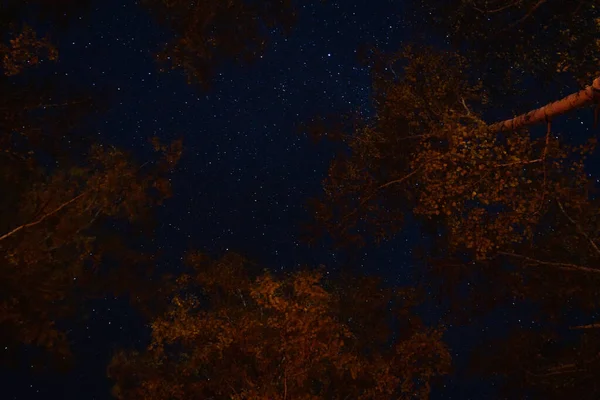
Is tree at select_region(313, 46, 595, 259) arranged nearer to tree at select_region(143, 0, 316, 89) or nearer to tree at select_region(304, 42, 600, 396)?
tree at select_region(304, 42, 600, 396)

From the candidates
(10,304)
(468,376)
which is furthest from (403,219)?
(10,304)

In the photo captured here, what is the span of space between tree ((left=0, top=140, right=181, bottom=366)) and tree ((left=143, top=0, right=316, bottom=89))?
5.33ft

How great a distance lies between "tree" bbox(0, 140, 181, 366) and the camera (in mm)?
6477

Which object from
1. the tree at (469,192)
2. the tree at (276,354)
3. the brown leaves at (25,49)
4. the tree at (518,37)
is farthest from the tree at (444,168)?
the brown leaves at (25,49)

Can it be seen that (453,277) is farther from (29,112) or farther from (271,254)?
(271,254)

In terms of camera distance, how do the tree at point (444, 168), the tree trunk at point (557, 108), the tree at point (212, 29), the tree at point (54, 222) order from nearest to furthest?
the tree trunk at point (557, 108), the tree at point (444, 168), the tree at point (54, 222), the tree at point (212, 29)

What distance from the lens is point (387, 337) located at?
10414mm

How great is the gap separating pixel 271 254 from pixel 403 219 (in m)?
18.6

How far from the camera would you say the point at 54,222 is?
7.20m

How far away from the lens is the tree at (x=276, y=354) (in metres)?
7.23

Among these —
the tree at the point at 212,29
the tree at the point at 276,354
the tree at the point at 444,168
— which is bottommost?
the tree at the point at 276,354

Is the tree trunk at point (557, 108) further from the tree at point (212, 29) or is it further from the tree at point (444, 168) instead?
the tree at point (212, 29)

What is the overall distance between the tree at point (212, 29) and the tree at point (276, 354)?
3.83 meters

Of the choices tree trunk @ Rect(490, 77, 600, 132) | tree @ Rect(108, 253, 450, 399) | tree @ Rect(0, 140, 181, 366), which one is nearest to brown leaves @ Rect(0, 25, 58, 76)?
tree @ Rect(0, 140, 181, 366)
